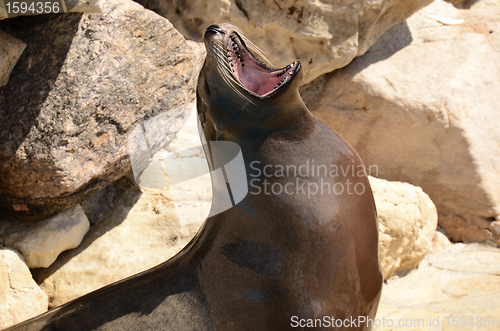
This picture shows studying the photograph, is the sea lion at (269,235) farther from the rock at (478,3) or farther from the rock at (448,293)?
the rock at (478,3)

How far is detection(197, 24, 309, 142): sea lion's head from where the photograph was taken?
73.1 inches

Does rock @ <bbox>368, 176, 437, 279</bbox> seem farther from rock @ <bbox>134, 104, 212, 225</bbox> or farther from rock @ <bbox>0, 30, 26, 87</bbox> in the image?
rock @ <bbox>0, 30, 26, 87</bbox>

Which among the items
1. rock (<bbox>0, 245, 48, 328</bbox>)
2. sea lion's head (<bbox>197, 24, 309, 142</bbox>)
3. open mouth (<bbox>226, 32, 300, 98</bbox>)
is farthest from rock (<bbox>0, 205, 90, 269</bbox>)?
open mouth (<bbox>226, 32, 300, 98</bbox>)

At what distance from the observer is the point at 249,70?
205 cm

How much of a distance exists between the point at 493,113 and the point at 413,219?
1533 mm

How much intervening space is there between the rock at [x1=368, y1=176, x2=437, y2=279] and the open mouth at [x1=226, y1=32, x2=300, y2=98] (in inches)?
59.2

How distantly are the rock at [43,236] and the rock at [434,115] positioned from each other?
250cm

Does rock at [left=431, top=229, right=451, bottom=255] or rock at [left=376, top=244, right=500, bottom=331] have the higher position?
rock at [left=376, top=244, right=500, bottom=331]

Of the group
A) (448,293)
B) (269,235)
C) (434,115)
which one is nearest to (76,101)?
(269,235)

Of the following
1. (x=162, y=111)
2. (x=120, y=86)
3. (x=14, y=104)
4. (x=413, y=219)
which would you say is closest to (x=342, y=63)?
(x=413, y=219)

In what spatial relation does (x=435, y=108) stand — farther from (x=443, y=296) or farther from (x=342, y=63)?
(x=443, y=296)

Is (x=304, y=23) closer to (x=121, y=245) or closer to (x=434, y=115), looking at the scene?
(x=434, y=115)

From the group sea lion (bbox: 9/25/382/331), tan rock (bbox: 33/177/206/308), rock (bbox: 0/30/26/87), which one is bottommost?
tan rock (bbox: 33/177/206/308)

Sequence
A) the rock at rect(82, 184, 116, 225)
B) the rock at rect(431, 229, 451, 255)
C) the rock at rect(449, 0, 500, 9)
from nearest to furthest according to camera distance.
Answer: the rock at rect(82, 184, 116, 225) → the rock at rect(431, 229, 451, 255) → the rock at rect(449, 0, 500, 9)
